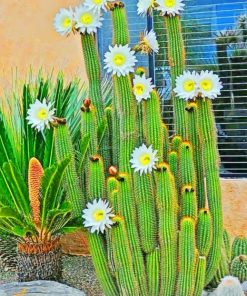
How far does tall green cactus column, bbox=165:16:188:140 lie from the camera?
178 inches

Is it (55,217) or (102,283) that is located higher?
(55,217)

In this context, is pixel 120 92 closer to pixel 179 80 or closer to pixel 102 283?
pixel 179 80

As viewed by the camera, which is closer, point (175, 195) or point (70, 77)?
point (175, 195)

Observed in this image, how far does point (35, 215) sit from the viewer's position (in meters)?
4.82

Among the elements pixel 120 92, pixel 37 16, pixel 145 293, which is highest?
pixel 37 16

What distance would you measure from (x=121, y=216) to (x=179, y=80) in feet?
3.53

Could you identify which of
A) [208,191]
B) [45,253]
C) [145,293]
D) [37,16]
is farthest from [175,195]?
[37,16]

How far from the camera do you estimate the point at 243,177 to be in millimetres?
6590

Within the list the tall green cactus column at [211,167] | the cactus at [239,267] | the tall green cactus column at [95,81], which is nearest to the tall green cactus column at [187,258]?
the tall green cactus column at [211,167]

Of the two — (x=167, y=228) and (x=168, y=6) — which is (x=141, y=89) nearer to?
(x=168, y=6)

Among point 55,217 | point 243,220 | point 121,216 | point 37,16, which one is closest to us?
point 121,216

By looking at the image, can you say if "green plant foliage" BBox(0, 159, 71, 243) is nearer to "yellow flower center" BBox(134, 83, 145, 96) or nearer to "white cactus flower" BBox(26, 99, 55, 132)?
"white cactus flower" BBox(26, 99, 55, 132)

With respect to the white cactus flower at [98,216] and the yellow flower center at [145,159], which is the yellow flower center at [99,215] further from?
the yellow flower center at [145,159]

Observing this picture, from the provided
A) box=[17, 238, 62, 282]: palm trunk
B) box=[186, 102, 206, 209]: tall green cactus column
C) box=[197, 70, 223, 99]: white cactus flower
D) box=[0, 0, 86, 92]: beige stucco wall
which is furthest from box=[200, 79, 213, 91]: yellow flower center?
box=[0, 0, 86, 92]: beige stucco wall
